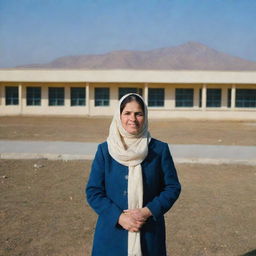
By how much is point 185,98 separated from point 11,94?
570 inches

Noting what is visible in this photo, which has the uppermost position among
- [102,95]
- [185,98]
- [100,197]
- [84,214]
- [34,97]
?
[100,197]

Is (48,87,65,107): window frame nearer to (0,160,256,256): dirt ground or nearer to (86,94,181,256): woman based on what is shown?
(0,160,256,256): dirt ground

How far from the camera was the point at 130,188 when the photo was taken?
7.87ft

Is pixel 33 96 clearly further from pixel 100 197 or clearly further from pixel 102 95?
pixel 100 197

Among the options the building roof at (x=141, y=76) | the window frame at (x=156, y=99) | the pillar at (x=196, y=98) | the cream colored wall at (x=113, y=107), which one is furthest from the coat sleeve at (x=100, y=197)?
A: the pillar at (x=196, y=98)

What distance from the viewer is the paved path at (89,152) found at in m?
9.44

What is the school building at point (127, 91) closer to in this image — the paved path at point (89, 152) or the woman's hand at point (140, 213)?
the paved path at point (89, 152)

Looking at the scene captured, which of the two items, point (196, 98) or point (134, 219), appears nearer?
point (134, 219)

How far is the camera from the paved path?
944cm

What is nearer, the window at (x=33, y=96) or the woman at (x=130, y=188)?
the woman at (x=130, y=188)

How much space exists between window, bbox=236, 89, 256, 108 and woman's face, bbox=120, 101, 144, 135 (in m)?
29.3

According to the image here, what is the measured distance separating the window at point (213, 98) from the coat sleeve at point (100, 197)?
2859cm

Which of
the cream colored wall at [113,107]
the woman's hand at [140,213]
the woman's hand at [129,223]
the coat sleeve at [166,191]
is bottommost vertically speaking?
the cream colored wall at [113,107]

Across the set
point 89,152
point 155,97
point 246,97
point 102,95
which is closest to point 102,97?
point 102,95
